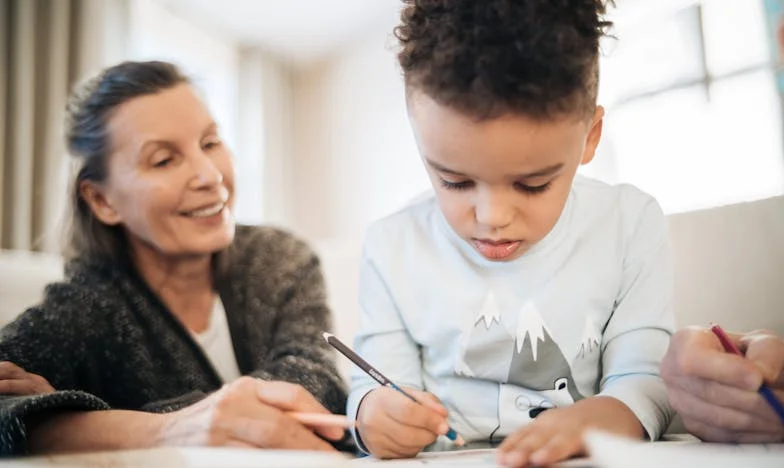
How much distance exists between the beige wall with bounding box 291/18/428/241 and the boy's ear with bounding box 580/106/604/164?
5.4 inches

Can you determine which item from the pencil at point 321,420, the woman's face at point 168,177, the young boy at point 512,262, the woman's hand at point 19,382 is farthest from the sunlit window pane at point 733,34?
the woman's hand at point 19,382

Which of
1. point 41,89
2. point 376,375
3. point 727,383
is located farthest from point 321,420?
point 41,89

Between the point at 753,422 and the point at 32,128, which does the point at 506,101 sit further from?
the point at 32,128

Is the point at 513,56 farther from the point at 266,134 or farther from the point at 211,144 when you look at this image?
the point at 266,134

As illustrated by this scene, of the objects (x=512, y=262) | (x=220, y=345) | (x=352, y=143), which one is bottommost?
(x=220, y=345)

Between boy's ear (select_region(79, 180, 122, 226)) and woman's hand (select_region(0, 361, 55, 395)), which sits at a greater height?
boy's ear (select_region(79, 180, 122, 226))

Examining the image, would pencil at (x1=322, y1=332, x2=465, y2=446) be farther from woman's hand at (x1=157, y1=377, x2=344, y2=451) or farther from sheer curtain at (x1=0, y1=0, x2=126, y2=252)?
sheer curtain at (x1=0, y1=0, x2=126, y2=252)

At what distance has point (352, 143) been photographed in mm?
676

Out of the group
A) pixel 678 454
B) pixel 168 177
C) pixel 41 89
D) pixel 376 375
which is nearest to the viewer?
pixel 678 454

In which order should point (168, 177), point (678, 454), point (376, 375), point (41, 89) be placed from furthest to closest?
point (41, 89) < point (168, 177) < point (376, 375) < point (678, 454)

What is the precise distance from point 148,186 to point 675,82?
1.66 feet

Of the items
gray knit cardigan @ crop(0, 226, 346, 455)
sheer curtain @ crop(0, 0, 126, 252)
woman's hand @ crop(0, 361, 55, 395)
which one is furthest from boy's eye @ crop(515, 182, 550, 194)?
sheer curtain @ crop(0, 0, 126, 252)

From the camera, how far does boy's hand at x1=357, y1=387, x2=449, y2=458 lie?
40 cm

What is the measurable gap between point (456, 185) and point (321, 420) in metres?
0.20
